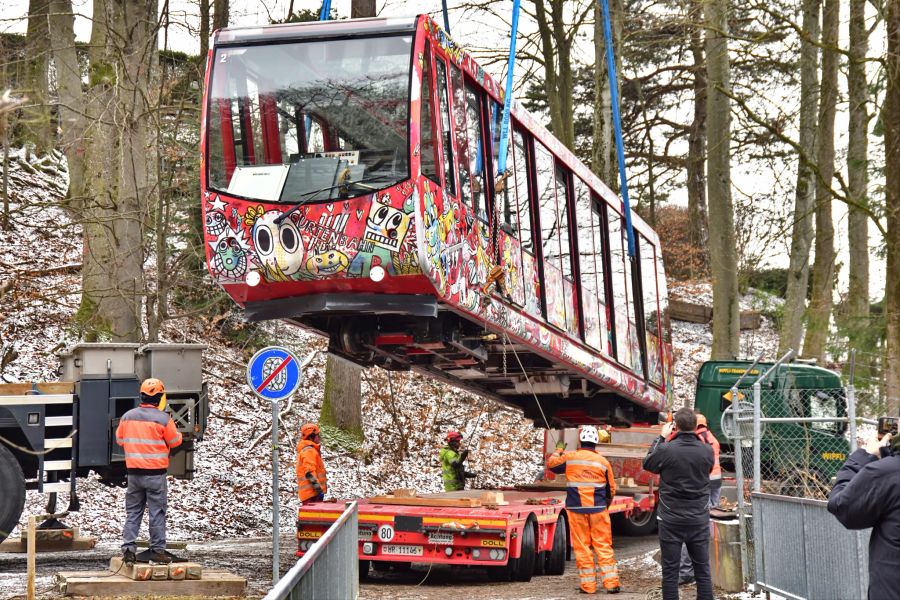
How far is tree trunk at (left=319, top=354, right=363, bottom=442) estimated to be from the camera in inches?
880

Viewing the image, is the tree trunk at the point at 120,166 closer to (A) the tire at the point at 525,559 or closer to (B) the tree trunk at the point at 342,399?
(B) the tree trunk at the point at 342,399

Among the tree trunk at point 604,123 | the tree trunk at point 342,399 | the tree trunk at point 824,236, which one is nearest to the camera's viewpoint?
the tree trunk at point 824,236

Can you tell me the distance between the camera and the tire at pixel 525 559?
42.3 feet

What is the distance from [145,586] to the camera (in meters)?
11.1

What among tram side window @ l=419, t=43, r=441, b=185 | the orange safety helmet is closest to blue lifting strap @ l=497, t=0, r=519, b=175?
tram side window @ l=419, t=43, r=441, b=185

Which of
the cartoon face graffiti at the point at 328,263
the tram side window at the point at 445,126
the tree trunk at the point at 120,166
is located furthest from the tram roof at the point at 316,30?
the tree trunk at the point at 120,166

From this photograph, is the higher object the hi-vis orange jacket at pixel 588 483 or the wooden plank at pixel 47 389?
the wooden plank at pixel 47 389

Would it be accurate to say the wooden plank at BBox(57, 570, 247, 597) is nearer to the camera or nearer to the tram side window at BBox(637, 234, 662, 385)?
the camera

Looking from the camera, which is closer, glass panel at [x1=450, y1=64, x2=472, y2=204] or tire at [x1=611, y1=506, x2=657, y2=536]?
glass panel at [x1=450, y1=64, x2=472, y2=204]

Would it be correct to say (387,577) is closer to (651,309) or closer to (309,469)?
(309,469)

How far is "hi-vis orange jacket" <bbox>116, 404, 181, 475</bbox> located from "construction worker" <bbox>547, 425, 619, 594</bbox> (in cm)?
406

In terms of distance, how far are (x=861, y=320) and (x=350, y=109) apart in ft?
43.7

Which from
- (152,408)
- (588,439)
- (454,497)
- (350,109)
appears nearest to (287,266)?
(350,109)

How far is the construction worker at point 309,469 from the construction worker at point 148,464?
2.81m
